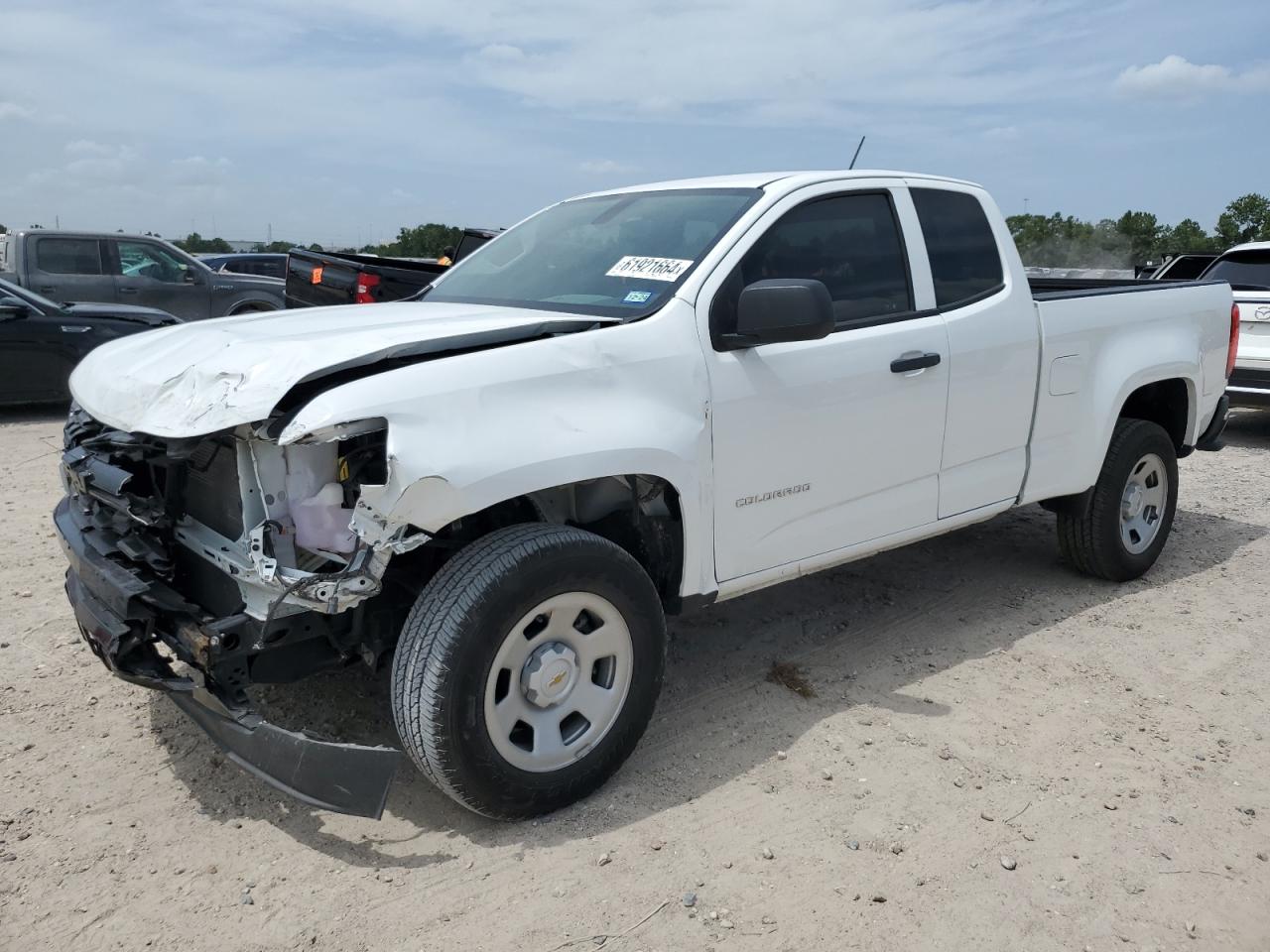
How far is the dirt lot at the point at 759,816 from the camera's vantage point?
2756 millimetres

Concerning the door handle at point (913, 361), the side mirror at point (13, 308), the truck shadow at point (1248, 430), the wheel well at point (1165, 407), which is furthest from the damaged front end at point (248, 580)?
the truck shadow at point (1248, 430)

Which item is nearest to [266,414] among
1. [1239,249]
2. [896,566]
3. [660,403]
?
[660,403]

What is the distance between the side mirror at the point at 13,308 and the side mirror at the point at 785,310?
27.7ft

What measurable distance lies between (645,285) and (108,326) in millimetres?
7953

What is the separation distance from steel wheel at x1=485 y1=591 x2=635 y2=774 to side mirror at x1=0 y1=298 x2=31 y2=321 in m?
8.40

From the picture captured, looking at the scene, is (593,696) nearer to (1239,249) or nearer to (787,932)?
(787,932)

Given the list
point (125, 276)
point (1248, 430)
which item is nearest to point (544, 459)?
point (1248, 430)

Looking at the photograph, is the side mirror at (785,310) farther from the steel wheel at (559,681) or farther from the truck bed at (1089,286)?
the truck bed at (1089,286)

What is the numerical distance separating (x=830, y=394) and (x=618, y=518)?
890mm

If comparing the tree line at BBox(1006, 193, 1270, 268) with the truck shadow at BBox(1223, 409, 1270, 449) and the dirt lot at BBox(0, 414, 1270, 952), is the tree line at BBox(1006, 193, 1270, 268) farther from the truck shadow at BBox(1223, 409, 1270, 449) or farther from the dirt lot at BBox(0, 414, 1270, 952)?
the dirt lot at BBox(0, 414, 1270, 952)

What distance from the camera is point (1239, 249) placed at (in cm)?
952

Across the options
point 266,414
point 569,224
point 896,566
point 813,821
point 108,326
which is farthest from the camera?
point 108,326

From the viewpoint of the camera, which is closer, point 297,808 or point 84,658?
point 297,808

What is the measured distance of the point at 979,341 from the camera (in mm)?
4281
